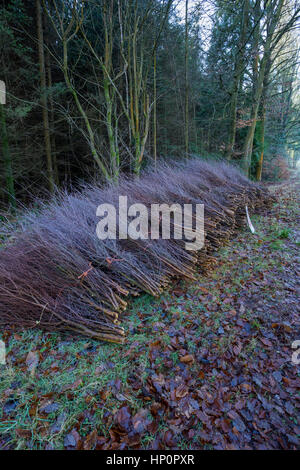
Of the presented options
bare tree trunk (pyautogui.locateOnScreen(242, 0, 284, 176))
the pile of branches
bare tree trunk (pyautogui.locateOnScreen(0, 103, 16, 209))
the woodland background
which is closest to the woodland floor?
the pile of branches

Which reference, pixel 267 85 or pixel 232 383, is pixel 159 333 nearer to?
pixel 232 383

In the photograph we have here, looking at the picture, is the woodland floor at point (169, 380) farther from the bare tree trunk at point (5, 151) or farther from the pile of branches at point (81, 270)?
the bare tree trunk at point (5, 151)

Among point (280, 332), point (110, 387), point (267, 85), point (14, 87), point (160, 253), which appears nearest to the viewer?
point (110, 387)

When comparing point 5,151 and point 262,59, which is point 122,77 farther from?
point 5,151

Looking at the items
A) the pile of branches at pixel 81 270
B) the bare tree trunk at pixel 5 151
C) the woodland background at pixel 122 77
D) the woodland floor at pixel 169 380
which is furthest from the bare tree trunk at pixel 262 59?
the bare tree trunk at pixel 5 151

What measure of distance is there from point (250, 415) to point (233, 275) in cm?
204

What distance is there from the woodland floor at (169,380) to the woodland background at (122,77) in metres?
3.97

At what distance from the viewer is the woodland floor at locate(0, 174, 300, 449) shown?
160 centimetres

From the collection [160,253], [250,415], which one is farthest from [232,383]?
[160,253]

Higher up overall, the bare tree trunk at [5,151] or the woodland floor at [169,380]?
the bare tree trunk at [5,151]

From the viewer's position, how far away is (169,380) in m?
1.99

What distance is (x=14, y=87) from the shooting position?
7.28 meters

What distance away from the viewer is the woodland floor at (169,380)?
1604 millimetres

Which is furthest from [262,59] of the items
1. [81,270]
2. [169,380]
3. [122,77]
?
[169,380]
